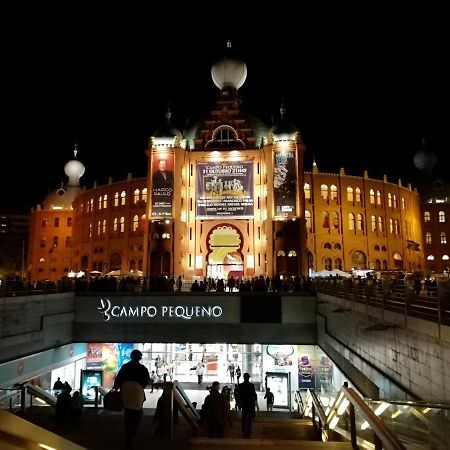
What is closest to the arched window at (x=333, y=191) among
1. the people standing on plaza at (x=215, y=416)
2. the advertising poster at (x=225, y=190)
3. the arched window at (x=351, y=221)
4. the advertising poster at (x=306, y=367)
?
the arched window at (x=351, y=221)

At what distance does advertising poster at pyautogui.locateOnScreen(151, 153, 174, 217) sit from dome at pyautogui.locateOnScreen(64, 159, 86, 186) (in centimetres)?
3913

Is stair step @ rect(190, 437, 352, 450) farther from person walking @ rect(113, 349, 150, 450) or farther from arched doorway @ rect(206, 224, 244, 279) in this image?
arched doorway @ rect(206, 224, 244, 279)

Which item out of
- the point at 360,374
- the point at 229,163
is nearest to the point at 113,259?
the point at 229,163

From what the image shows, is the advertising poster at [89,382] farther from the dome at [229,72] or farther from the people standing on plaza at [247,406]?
the dome at [229,72]

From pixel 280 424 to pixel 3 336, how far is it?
15202 mm

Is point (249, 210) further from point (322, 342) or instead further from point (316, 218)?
point (322, 342)

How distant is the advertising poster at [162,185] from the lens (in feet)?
158

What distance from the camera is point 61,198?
81625 millimetres

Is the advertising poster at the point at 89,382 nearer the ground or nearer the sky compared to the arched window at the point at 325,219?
nearer the ground

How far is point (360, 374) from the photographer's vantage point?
1786 cm

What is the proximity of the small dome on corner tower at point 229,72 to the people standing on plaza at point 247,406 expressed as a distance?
1918 inches

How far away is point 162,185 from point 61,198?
129ft

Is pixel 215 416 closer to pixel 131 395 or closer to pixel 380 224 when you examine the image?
pixel 131 395

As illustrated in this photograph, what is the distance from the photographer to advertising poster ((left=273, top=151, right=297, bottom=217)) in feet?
156
